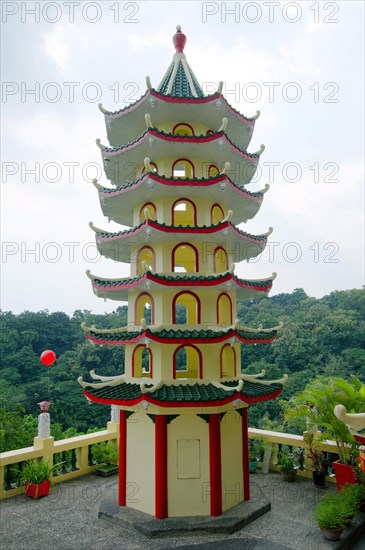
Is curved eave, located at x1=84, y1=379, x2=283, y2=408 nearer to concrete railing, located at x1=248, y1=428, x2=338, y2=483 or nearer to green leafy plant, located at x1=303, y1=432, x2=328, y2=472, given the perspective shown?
green leafy plant, located at x1=303, y1=432, x2=328, y2=472

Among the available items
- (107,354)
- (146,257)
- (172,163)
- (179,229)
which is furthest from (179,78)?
(107,354)

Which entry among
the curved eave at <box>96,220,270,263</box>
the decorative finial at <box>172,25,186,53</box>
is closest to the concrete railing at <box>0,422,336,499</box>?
the curved eave at <box>96,220,270,263</box>

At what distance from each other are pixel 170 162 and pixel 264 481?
10029mm

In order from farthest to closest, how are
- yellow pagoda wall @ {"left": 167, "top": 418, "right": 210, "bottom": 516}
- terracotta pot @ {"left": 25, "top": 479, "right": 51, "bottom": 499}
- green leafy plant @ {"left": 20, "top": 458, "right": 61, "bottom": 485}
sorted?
green leafy plant @ {"left": 20, "top": 458, "right": 61, "bottom": 485} → terracotta pot @ {"left": 25, "top": 479, "right": 51, "bottom": 499} → yellow pagoda wall @ {"left": 167, "top": 418, "right": 210, "bottom": 516}

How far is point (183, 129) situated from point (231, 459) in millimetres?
9312

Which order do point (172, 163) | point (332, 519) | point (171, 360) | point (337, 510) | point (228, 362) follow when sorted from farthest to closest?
point (172, 163) < point (228, 362) < point (171, 360) < point (337, 510) < point (332, 519)

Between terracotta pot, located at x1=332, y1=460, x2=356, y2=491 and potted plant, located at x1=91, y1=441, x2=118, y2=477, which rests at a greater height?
terracotta pot, located at x1=332, y1=460, x2=356, y2=491

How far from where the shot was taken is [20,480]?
11727 mm

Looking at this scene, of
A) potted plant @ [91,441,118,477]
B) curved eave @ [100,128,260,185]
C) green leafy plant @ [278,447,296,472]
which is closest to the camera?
curved eave @ [100,128,260,185]

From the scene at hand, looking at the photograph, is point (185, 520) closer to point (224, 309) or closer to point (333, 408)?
point (333, 408)

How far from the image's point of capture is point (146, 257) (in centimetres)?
1225

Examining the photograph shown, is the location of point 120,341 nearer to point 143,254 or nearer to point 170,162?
point 143,254

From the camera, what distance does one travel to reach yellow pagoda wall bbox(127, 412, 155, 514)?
1005 cm

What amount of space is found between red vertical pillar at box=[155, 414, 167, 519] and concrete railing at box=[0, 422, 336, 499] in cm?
427
